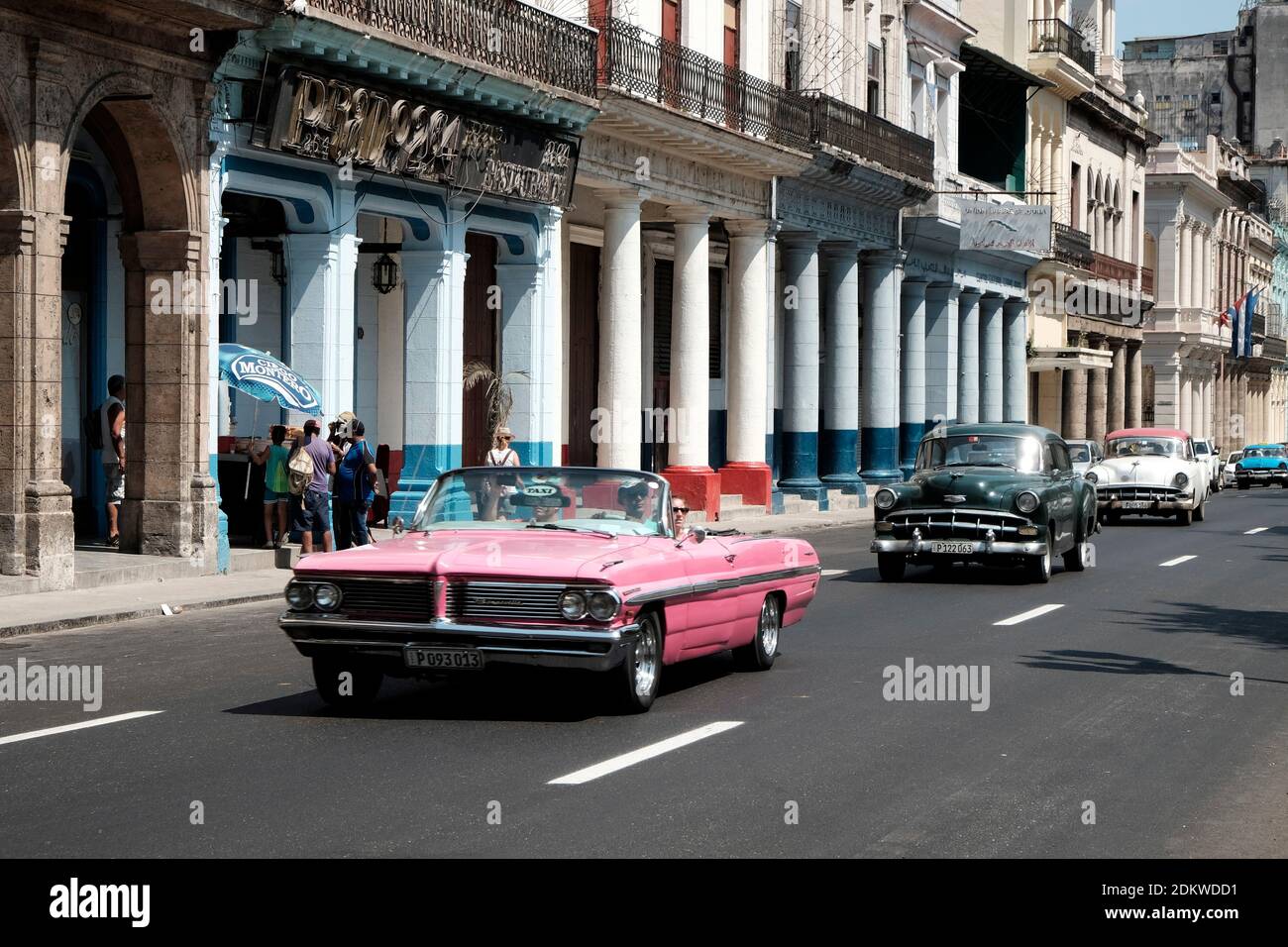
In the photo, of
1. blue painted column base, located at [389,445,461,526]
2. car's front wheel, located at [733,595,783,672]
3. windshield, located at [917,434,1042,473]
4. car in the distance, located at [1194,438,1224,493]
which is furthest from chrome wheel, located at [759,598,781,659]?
car in the distance, located at [1194,438,1224,493]

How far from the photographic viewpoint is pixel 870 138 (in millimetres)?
40906

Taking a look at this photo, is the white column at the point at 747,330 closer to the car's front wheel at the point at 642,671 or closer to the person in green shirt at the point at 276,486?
the person in green shirt at the point at 276,486

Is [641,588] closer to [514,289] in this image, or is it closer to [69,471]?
[69,471]

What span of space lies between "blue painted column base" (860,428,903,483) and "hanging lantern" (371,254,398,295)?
1882 cm

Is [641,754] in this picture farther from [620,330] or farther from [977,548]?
[620,330]

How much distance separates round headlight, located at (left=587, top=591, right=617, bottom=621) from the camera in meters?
10.5

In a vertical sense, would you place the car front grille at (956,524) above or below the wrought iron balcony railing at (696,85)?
below

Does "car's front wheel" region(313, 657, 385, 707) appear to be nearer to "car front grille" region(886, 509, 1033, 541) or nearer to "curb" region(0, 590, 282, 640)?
"curb" region(0, 590, 282, 640)

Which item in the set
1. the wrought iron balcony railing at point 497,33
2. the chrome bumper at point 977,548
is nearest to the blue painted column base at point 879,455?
the wrought iron balcony railing at point 497,33

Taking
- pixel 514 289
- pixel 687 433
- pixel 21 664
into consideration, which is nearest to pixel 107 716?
pixel 21 664

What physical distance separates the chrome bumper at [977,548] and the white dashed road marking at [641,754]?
1048cm

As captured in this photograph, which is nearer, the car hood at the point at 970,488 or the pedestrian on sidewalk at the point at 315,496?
the car hood at the point at 970,488

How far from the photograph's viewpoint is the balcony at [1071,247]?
56250 millimetres
